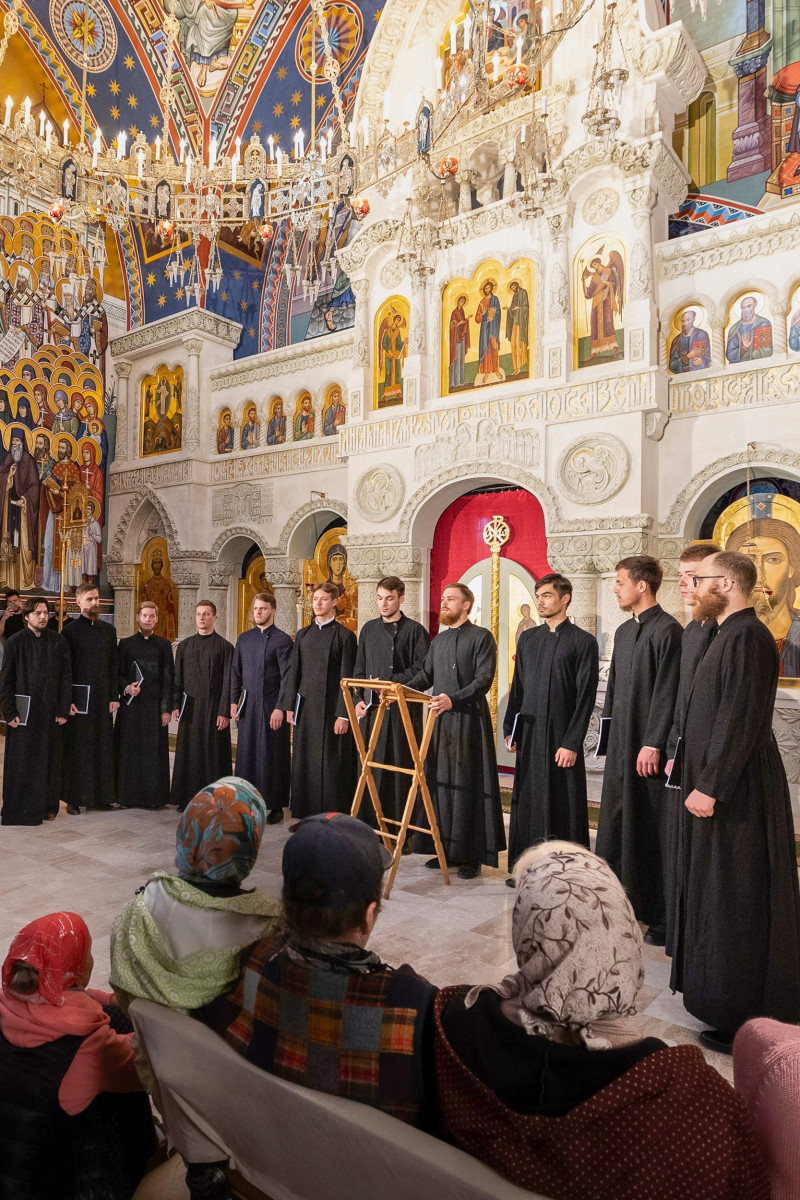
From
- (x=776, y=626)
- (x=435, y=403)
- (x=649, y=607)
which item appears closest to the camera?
(x=649, y=607)

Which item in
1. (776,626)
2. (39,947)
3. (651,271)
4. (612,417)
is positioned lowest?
(39,947)

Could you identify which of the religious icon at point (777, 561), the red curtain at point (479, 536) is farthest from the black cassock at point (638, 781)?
the red curtain at point (479, 536)

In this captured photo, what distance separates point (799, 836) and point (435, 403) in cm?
591

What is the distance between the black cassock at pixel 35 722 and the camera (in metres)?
6.09

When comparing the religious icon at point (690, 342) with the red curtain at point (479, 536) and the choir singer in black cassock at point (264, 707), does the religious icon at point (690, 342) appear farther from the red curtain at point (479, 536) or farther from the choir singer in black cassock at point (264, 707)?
the choir singer in black cassock at point (264, 707)

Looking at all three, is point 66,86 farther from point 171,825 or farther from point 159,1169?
point 159,1169

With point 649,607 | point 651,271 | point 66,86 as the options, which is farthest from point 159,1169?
point 66,86

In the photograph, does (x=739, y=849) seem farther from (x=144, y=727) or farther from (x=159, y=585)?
(x=159, y=585)

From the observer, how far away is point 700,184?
8305 mm

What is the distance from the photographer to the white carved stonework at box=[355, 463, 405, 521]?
9.57m

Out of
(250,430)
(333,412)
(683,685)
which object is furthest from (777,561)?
(250,430)

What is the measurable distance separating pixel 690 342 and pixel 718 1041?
22.2ft

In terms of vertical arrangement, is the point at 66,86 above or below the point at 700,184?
above

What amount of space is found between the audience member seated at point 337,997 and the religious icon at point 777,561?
22.3ft
